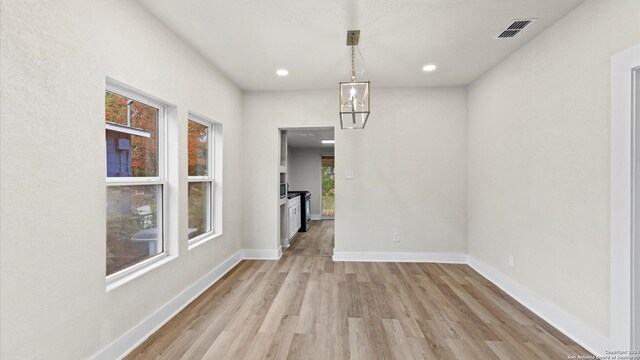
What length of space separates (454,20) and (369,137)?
2093 mm

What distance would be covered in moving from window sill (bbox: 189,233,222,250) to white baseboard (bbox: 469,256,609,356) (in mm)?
3452

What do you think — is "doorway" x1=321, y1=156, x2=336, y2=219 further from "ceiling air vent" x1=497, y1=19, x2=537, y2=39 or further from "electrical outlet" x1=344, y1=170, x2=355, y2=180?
"ceiling air vent" x1=497, y1=19, x2=537, y2=39

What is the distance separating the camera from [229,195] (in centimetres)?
406

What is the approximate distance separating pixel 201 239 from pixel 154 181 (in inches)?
43.1

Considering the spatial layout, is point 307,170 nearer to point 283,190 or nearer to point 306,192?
point 306,192

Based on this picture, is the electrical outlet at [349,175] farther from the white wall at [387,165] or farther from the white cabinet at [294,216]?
the white cabinet at [294,216]

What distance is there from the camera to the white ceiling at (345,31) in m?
2.32

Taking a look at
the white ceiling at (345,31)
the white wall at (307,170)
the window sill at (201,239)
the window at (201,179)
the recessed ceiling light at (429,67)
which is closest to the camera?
the white ceiling at (345,31)

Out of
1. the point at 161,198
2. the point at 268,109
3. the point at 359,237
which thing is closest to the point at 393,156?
the point at 359,237

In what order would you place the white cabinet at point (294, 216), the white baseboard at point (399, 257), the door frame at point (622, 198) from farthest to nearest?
the white cabinet at point (294, 216) → the white baseboard at point (399, 257) → the door frame at point (622, 198)

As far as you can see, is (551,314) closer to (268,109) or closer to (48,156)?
(48,156)

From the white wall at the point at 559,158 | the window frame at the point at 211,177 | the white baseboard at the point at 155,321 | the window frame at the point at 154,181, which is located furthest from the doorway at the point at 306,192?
the white wall at the point at 559,158

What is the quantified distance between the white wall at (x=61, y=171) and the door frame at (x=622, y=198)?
3.41 metres

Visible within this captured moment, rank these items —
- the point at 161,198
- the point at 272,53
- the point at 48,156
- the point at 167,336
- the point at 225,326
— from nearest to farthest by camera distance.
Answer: the point at 48,156
the point at 167,336
the point at 225,326
the point at 161,198
the point at 272,53
